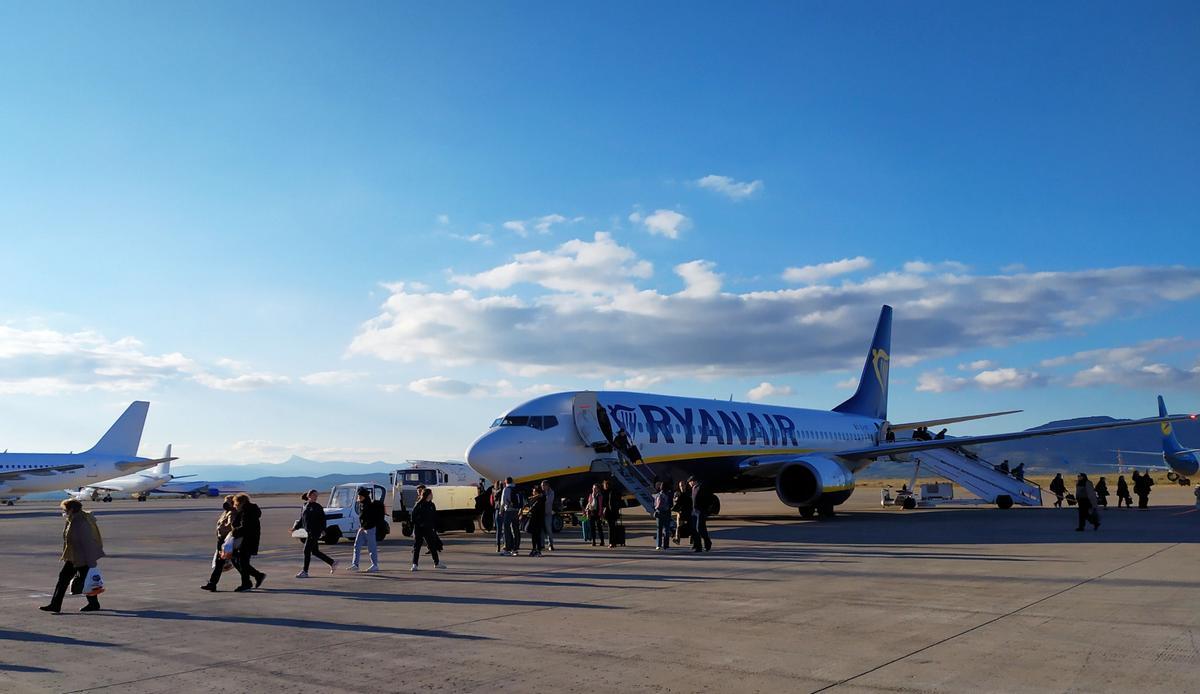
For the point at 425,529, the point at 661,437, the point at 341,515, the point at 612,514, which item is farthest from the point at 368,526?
the point at 661,437

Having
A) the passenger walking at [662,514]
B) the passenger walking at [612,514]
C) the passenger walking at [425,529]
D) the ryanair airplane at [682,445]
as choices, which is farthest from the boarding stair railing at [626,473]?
the passenger walking at [425,529]

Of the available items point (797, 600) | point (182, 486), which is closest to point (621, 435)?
point (797, 600)

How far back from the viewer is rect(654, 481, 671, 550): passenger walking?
57.2ft

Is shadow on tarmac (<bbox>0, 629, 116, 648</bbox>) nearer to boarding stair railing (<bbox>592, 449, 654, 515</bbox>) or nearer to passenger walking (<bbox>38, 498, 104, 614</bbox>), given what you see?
passenger walking (<bbox>38, 498, 104, 614</bbox>)

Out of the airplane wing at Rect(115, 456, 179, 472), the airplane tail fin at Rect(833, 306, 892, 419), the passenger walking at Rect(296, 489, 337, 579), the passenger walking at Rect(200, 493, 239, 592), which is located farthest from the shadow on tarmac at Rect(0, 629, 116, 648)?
the airplane wing at Rect(115, 456, 179, 472)

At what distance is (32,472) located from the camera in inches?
1702

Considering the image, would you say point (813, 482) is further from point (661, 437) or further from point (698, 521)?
point (698, 521)

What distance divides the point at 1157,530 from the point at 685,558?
13.4 m

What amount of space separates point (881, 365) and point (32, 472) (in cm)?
4172

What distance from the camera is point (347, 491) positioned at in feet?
71.8

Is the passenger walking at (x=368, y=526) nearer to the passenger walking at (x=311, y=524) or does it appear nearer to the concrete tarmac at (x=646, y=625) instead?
the concrete tarmac at (x=646, y=625)

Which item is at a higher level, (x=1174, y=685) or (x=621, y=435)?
(x=621, y=435)

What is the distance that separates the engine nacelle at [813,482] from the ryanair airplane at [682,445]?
3 centimetres

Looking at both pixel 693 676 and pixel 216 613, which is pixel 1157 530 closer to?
pixel 693 676
